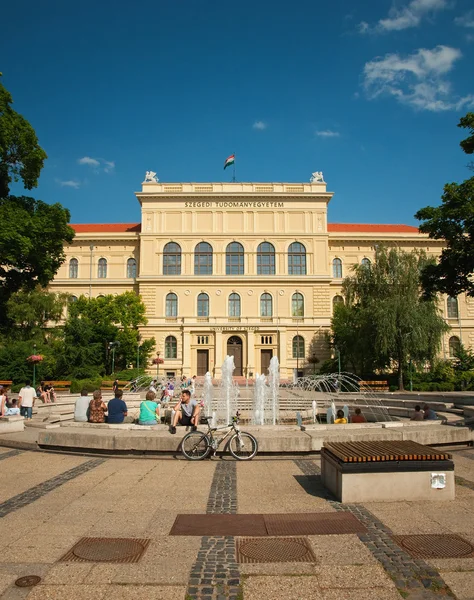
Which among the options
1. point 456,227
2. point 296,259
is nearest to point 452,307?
point 296,259

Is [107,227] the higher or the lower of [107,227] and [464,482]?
the higher

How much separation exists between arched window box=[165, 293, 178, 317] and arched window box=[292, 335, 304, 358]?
1174 centimetres

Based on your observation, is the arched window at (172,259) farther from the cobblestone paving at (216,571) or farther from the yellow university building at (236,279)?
the cobblestone paving at (216,571)

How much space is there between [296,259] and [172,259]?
12.2m

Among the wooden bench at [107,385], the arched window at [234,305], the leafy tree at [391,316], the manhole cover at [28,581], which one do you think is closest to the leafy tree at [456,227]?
the leafy tree at [391,316]

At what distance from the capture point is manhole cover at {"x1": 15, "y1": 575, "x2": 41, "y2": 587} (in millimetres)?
3865

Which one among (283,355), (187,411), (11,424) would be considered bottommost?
(11,424)

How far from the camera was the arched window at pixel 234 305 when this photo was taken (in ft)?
148

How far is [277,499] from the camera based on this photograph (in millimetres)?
6473

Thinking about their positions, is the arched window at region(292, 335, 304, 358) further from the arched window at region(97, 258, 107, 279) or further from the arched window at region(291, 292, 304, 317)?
the arched window at region(97, 258, 107, 279)

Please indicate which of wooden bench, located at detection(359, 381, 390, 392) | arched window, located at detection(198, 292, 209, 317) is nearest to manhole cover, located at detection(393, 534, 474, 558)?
wooden bench, located at detection(359, 381, 390, 392)

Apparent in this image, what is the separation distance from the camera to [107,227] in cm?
5222

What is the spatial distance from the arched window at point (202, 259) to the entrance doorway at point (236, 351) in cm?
702

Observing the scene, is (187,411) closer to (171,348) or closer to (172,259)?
(171,348)
